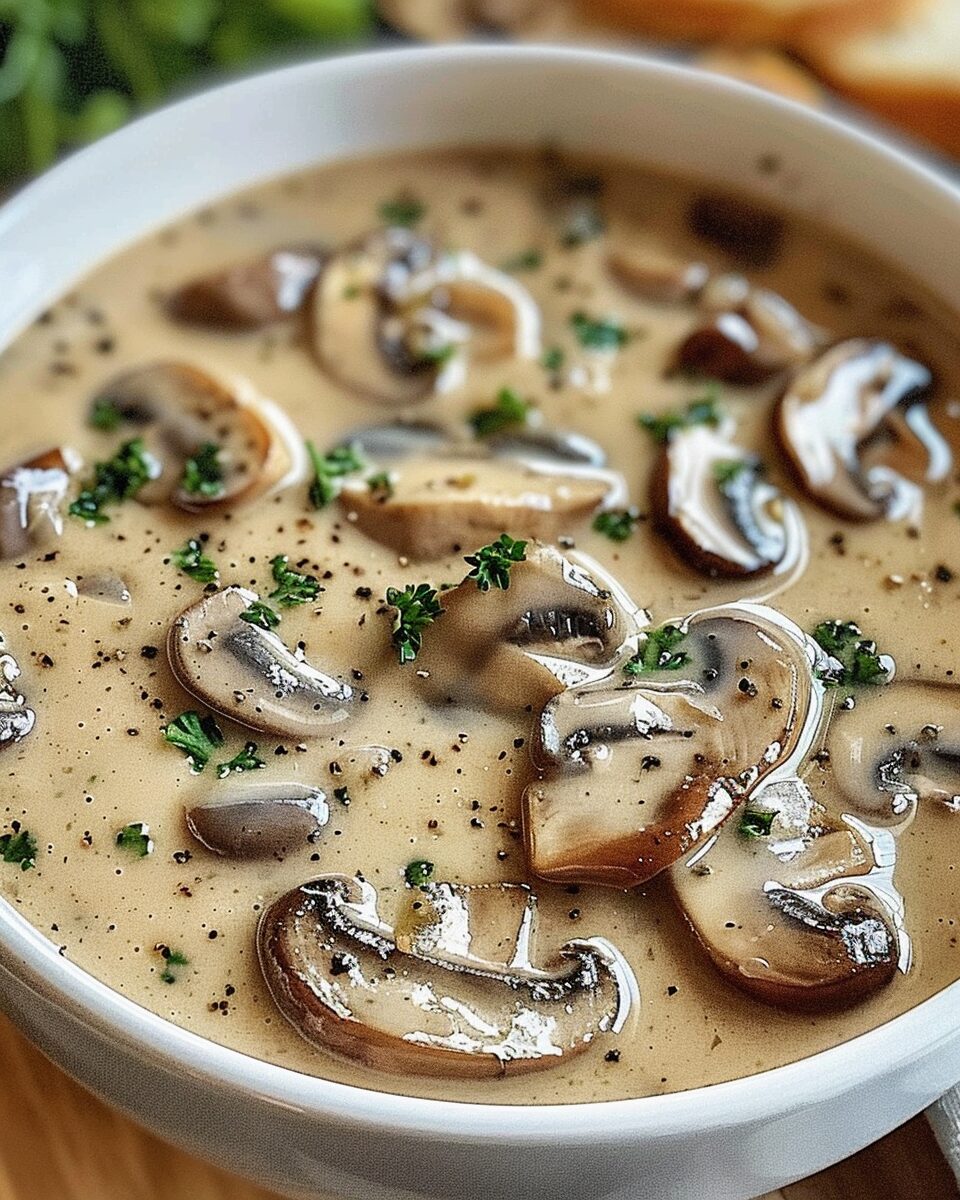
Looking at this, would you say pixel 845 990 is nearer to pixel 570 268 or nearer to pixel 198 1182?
pixel 198 1182

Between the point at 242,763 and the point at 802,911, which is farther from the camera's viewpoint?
the point at 242,763

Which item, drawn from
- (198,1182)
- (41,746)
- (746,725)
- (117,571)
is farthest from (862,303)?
(198,1182)

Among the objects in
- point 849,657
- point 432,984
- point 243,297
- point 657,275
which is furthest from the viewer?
point 657,275

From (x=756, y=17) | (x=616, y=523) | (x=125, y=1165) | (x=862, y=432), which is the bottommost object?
(x=125, y=1165)

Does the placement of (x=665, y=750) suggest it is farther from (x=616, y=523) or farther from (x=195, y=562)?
(x=195, y=562)

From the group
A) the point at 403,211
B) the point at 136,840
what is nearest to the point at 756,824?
the point at 136,840

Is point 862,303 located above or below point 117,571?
above

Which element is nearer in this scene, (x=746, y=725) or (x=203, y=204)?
(x=746, y=725)

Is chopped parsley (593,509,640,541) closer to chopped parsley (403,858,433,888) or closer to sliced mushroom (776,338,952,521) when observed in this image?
sliced mushroom (776,338,952,521)
